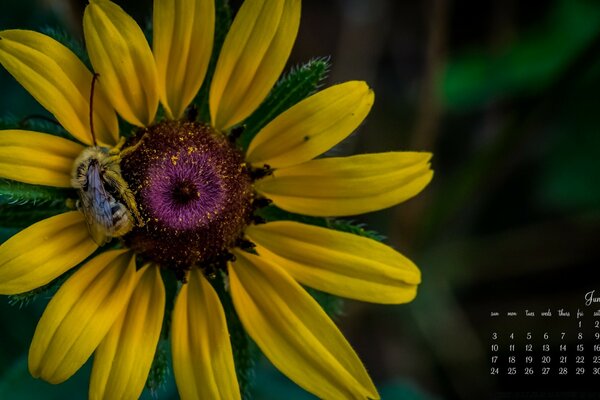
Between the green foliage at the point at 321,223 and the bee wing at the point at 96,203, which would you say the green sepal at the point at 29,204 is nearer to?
the bee wing at the point at 96,203

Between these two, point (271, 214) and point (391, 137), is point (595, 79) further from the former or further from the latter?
point (271, 214)

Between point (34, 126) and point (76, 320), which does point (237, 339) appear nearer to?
point (76, 320)

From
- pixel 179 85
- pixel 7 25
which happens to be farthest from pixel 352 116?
pixel 7 25

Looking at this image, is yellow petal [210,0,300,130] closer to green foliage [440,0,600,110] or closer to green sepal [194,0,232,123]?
green sepal [194,0,232,123]
